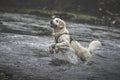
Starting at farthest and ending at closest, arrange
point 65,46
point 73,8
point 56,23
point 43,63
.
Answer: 1. point 73,8
2. point 56,23
3. point 65,46
4. point 43,63

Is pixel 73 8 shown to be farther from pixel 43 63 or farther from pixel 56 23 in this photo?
pixel 43 63

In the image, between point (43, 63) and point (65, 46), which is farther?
point (65, 46)

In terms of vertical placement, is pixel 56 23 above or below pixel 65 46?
above

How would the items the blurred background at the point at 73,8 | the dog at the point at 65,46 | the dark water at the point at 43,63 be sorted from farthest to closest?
the blurred background at the point at 73,8 → the dog at the point at 65,46 → the dark water at the point at 43,63

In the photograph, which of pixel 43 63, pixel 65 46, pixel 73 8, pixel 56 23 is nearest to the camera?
pixel 43 63

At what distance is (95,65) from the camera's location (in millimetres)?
11297

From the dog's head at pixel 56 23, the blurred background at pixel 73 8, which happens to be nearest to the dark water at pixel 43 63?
the dog's head at pixel 56 23

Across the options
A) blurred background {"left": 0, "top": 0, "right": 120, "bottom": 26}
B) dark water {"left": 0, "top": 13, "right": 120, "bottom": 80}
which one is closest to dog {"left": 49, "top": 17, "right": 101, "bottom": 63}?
dark water {"left": 0, "top": 13, "right": 120, "bottom": 80}

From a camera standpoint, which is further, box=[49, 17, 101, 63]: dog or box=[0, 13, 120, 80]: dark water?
box=[49, 17, 101, 63]: dog

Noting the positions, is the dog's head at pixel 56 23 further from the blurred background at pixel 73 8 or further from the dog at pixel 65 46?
the blurred background at pixel 73 8

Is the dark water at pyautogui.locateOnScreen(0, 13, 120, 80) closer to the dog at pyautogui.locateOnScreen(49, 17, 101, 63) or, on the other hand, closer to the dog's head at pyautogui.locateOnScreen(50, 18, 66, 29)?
the dog at pyautogui.locateOnScreen(49, 17, 101, 63)

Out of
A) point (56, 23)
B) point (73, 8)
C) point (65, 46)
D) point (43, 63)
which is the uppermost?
point (73, 8)

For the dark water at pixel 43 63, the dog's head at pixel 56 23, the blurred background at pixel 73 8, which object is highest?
the blurred background at pixel 73 8

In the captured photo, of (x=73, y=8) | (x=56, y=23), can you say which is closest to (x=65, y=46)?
(x=56, y=23)
